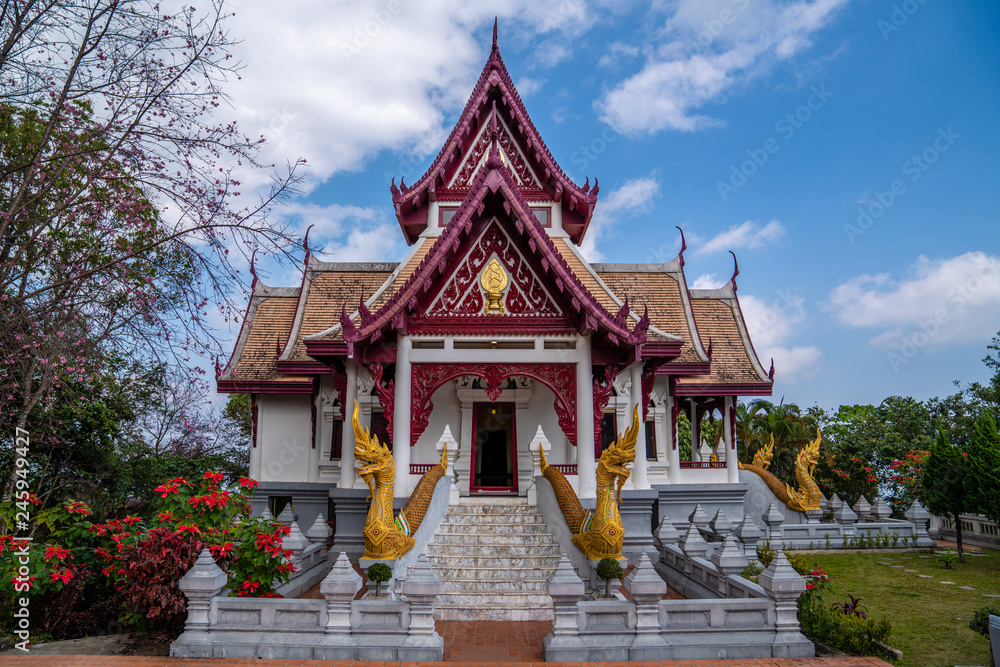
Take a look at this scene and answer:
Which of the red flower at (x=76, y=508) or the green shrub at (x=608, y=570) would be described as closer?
the red flower at (x=76, y=508)

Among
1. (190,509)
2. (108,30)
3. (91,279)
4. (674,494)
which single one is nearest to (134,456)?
(190,509)

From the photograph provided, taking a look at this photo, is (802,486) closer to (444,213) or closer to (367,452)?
(444,213)

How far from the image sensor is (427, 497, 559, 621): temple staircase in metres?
8.67

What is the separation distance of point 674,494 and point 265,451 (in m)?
10.2

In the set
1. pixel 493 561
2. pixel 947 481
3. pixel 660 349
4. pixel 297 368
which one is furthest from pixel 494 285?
pixel 947 481

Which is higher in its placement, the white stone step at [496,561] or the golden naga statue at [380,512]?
the golden naga statue at [380,512]

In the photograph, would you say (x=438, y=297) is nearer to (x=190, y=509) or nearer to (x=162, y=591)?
(x=190, y=509)

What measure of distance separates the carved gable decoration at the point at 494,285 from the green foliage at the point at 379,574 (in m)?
4.76

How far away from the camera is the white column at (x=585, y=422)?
1126 cm

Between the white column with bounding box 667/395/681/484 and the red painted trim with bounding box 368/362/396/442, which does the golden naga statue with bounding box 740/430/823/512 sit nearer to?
the white column with bounding box 667/395/681/484

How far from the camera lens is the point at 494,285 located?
37.9ft

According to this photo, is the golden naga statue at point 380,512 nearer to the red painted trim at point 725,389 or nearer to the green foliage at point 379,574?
the green foliage at point 379,574

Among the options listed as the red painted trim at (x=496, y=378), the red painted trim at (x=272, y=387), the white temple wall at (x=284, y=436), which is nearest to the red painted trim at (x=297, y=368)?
the red painted trim at (x=272, y=387)

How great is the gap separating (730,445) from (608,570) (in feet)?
29.0
